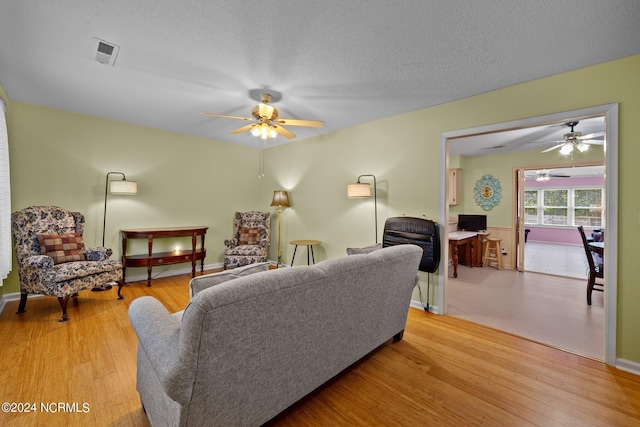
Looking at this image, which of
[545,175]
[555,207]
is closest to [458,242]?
[545,175]

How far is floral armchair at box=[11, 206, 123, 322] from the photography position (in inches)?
107

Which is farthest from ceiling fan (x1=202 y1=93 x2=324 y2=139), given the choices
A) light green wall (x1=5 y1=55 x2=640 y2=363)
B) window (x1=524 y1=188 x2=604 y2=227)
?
window (x1=524 y1=188 x2=604 y2=227)

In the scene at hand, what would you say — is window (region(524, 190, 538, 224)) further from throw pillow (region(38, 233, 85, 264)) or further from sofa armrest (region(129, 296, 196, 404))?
throw pillow (region(38, 233, 85, 264))

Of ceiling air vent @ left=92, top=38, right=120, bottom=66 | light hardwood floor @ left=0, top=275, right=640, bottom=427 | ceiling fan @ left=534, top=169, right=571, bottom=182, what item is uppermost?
ceiling fan @ left=534, top=169, right=571, bottom=182

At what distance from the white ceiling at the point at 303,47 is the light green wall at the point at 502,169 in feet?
11.8

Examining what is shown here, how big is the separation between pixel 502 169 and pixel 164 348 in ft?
21.6

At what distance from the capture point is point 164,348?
107cm


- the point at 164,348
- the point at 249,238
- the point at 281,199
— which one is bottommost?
the point at 164,348

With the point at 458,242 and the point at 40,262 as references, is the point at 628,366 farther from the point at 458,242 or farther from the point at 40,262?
the point at 40,262

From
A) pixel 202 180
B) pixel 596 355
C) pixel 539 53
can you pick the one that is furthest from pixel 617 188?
pixel 202 180

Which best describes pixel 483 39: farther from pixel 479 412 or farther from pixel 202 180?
pixel 202 180

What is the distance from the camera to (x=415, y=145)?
3281 millimetres

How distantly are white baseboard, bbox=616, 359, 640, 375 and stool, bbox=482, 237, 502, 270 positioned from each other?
344 cm

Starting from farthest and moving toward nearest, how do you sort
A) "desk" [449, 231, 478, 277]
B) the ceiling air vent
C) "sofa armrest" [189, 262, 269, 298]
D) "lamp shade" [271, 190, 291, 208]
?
"lamp shade" [271, 190, 291, 208]
"desk" [449, 231, 478, 277]
the ceiling air vent
"sofa armrest" [189, 262, 269, 298]
